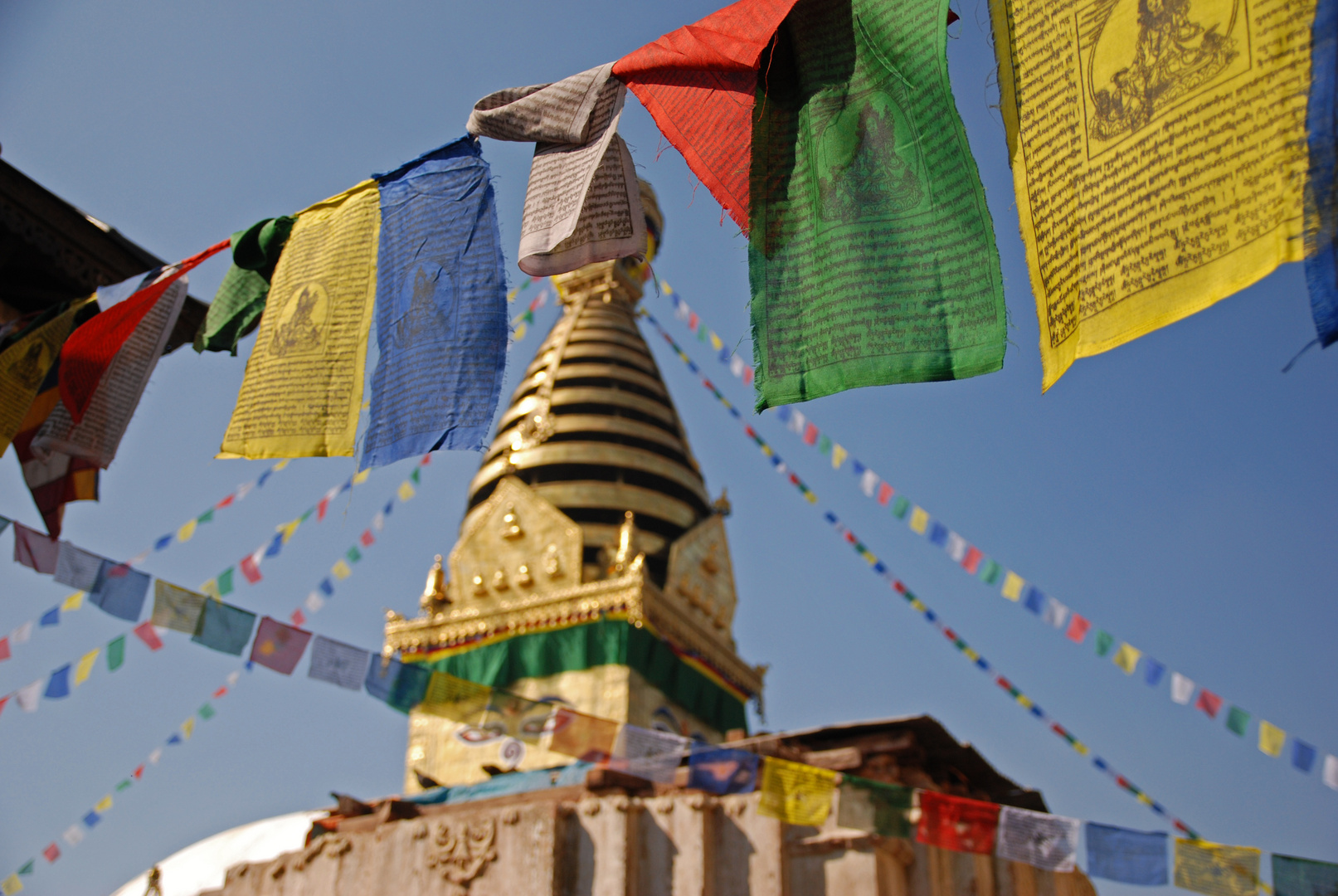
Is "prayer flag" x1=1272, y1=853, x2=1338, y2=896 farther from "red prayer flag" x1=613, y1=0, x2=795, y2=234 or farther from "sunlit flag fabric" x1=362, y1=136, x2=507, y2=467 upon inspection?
"sunlit flag fabric" x1=362, y1=136, x2=507, y2=467

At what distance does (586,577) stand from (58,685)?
783 centimetres

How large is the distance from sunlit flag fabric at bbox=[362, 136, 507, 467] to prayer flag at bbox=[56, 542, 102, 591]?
2.66 meters

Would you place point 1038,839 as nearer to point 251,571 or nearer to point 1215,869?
point 1215,869

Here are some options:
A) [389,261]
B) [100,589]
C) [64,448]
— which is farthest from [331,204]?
[100,589]

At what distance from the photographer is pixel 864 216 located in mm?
3709

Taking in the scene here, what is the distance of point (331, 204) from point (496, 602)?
414 inches

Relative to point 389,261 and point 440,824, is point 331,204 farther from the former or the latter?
point 440,824

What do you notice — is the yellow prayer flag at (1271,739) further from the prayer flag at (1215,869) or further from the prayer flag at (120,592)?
the prayer flag at (120,592)

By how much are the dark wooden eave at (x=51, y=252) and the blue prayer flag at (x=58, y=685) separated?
A: 2.83m

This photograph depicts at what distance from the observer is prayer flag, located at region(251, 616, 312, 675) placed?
6.36m

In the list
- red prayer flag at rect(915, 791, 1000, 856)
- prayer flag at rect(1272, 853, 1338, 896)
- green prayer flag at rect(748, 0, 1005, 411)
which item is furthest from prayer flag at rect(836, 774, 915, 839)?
green prayer flag at rect(748, 0, 1005, 411)

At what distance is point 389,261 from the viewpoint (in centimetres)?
539

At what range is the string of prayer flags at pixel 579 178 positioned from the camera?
439 cm

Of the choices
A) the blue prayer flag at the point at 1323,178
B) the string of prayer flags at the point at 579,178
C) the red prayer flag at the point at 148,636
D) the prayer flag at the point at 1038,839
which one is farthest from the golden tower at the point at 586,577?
the blue prayer flag at the point at 1323,178
